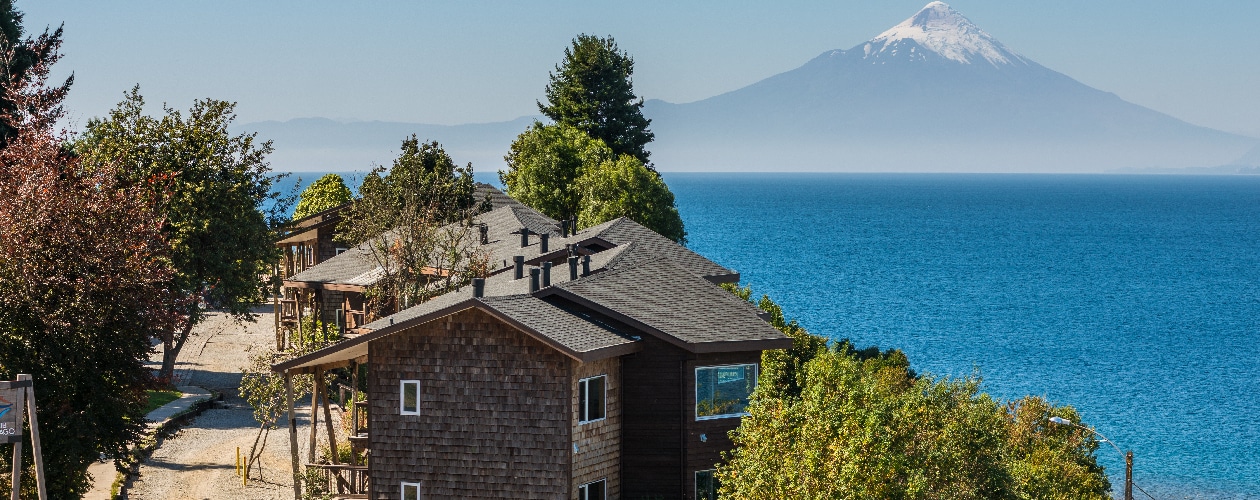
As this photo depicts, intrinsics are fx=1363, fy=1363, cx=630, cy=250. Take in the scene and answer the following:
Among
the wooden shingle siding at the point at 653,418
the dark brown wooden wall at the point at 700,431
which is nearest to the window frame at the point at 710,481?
the dark brown wooden wall at the point at 700,431

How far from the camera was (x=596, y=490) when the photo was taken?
32594 millimetres

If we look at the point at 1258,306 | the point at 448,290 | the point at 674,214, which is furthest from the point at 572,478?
the point at 1258,306

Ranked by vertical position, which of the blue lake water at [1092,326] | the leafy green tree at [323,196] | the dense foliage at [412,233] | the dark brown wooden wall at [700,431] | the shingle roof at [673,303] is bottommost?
the blue lake water at [1092,326]

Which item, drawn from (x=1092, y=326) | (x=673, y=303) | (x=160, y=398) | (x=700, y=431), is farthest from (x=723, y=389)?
(x=1092, y=326)

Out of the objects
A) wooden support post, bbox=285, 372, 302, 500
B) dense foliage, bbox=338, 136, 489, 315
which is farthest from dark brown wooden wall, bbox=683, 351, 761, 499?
dense foliage, bbox=338, 136, 489, 315

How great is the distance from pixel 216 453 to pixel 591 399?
15601mm

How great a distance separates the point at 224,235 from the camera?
52344 mm

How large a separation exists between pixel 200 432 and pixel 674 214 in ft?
144

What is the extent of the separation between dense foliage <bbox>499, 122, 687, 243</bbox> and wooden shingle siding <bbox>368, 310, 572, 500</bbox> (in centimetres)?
4863

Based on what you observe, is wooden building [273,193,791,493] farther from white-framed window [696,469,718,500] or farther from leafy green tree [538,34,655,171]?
leafy green tree [538,34,655,171]

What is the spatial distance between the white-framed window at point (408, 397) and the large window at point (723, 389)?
6.86 metres

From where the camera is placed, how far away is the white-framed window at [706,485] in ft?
110

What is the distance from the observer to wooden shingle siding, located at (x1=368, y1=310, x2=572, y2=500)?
30.7 meters

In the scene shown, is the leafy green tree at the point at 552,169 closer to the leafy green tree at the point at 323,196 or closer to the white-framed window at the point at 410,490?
the leafy green tree at the point at 323,196
